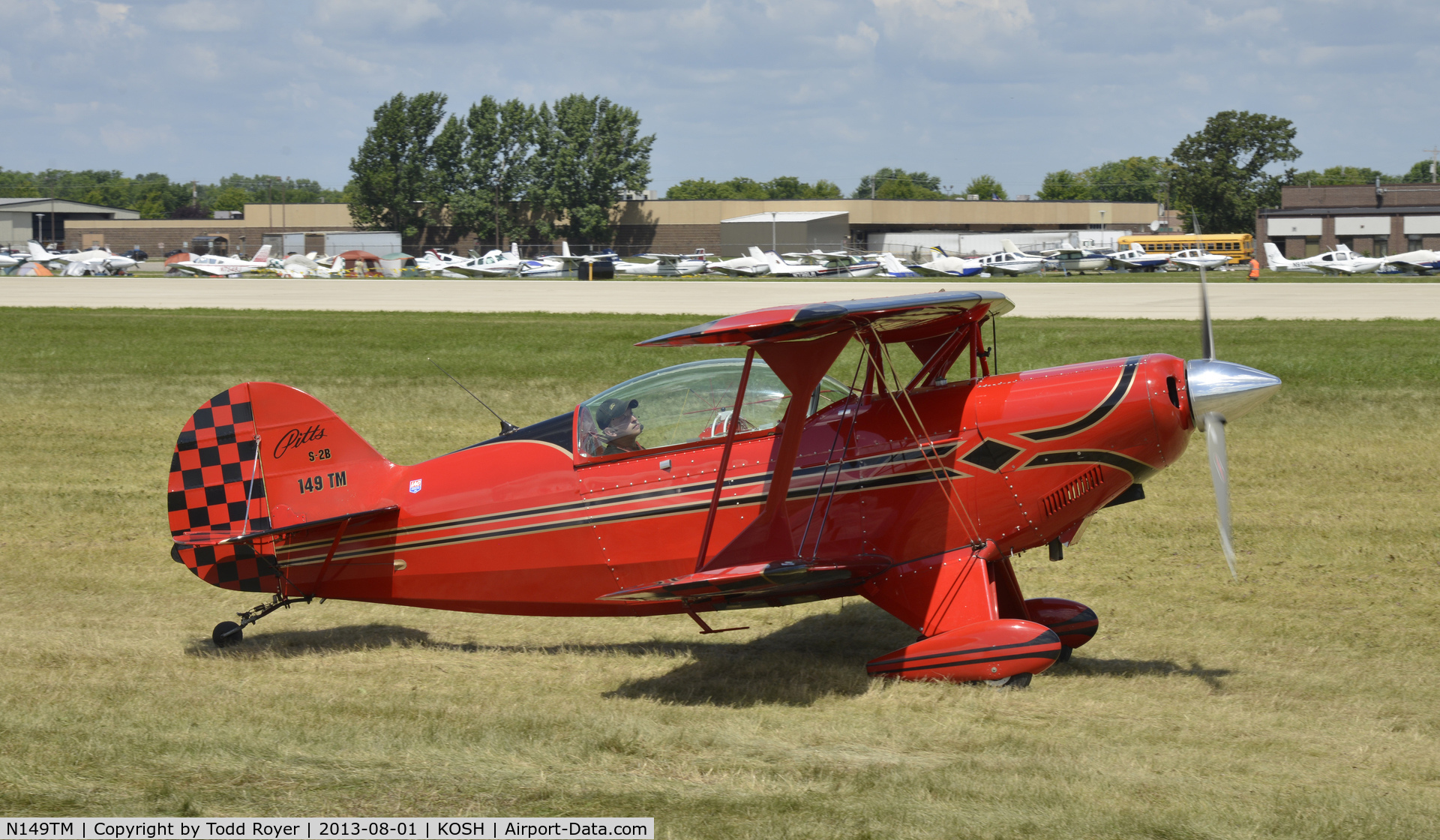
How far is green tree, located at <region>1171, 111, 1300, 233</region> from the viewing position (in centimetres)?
10975

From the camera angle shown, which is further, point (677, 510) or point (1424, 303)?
point (1424, 303)

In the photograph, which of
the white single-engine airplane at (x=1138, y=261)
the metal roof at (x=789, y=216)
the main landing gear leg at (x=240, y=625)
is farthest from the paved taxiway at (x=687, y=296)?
the metal roof at (x=789, y=216)

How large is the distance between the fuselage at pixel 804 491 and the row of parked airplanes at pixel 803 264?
55756 millimetres

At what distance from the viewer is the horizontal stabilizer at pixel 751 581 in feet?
22.0

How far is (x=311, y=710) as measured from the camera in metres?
6.95

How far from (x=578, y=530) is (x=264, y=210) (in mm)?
115963

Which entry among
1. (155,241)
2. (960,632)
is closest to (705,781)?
(960,632)

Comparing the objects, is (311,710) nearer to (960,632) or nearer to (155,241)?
(960,632)

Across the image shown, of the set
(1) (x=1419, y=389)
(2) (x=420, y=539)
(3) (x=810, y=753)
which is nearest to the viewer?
(3) (x=810, y=753)

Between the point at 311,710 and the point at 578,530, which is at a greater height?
the point at 578,530

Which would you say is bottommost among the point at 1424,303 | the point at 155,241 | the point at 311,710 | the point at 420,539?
the point at 311,710

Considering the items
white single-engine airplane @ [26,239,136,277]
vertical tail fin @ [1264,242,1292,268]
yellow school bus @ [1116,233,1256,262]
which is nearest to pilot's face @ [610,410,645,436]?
vertical tail fin @ [1264,242,1292,268]

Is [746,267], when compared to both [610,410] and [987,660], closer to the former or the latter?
[610,410]

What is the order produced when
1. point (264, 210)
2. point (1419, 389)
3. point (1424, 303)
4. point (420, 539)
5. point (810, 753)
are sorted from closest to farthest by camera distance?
point (810, 753), point (420, 539), point (1419, 389), point (1424, 303), point (264, 210)
